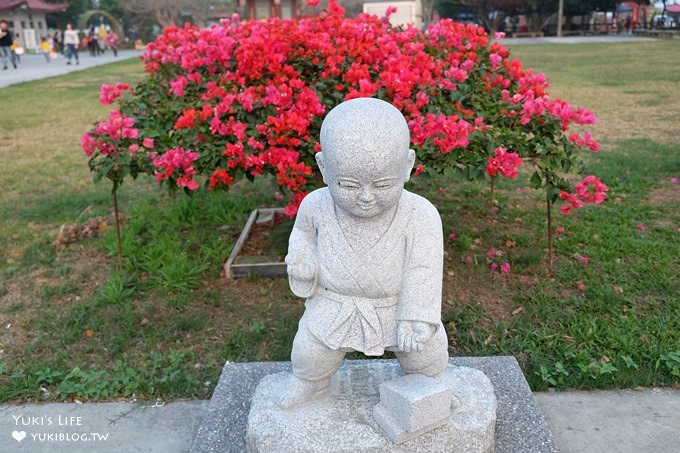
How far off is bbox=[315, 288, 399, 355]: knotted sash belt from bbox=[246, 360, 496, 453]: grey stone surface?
20cm

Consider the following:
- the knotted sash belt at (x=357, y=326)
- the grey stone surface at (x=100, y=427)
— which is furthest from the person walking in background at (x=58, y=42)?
the knotted sash belt at (x=357, y=326)

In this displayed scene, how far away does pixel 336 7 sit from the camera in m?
4.89

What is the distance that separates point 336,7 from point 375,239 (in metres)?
3.22

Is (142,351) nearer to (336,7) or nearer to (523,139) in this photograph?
(523,139)

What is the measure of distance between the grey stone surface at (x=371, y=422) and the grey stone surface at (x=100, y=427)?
0.63 meters

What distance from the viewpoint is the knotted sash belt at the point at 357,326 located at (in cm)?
229

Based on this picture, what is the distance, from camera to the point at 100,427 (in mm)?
2947

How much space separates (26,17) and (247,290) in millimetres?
38753

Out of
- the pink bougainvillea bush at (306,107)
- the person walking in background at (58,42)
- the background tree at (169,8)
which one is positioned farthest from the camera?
the background tree at (169,8)

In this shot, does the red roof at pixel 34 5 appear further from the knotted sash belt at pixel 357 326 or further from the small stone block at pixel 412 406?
the small stone block at pixel 412 406

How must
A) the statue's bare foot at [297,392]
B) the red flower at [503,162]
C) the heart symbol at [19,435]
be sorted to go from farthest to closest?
the red flower at [503,162] < the heart symbol at [19,435] < the statue's bare foot at [297,392]

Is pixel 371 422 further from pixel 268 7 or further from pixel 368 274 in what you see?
pixel 268 7

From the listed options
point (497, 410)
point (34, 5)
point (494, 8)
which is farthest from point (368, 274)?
point (34, 5)

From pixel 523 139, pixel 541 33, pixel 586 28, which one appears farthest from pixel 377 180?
pixel 586 28
